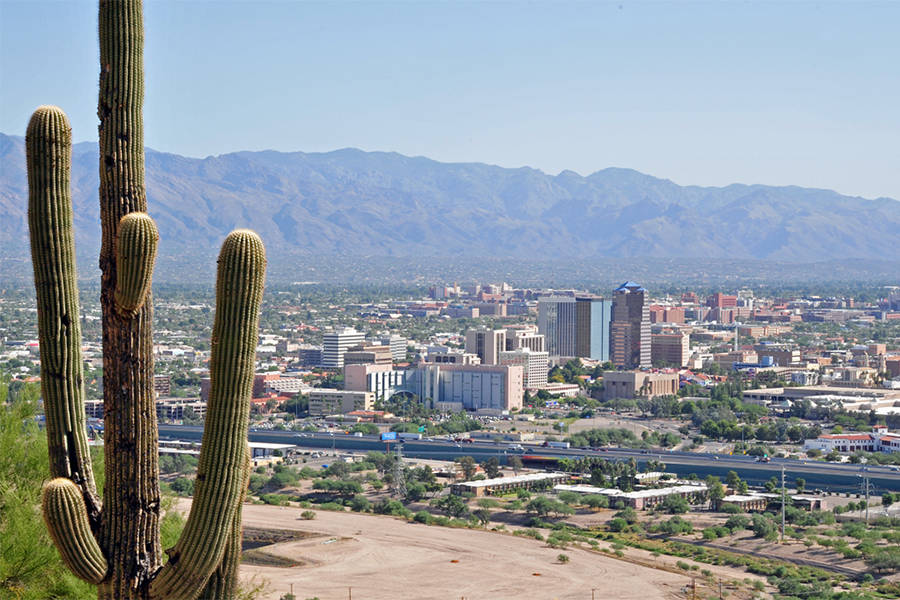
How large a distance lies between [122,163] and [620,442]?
228ft

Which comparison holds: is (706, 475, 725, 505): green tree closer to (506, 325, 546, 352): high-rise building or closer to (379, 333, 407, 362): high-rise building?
(506, 325, 546, 352): high-rise building

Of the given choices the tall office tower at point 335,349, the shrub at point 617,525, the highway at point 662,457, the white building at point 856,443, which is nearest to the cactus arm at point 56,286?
the shrub at point 617,525

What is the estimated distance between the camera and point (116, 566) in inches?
431

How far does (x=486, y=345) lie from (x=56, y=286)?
341 ft

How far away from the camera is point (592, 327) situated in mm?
138125

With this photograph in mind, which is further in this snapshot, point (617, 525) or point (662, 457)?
point (662, 457)

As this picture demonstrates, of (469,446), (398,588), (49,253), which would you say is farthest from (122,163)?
(469,446)

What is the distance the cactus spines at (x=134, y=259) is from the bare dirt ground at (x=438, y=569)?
1039 inches

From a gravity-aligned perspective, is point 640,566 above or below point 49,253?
below

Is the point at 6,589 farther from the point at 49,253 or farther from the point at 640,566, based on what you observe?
the point at 640,566

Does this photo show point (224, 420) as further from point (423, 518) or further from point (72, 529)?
point (423, 518)

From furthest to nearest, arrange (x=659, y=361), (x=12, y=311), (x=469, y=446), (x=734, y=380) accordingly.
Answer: (x=12, y=311) → (x=659, y=361) → (x=734, y=380) → (x=469, y=446)

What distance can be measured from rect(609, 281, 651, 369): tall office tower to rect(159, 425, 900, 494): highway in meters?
54.1

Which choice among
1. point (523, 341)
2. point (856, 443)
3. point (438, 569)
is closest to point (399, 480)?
point (438, 569)
